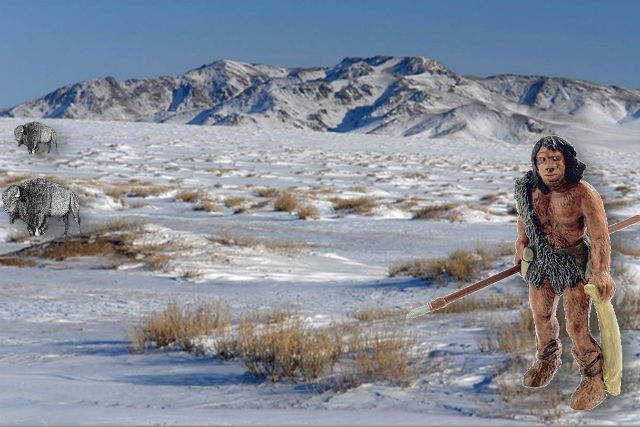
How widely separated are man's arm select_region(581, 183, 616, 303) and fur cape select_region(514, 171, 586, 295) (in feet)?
0.23

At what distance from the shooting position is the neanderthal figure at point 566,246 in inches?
81.3

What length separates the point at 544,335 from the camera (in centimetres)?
229

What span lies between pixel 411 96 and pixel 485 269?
583 ft

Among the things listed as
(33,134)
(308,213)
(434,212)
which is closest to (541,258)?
(308,213)

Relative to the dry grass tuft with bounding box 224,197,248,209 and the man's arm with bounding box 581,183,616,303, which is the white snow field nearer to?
the dry grass tuft with bounding box 224,197,248,209

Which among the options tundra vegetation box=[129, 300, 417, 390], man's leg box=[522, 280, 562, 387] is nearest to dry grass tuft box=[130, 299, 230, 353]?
tundra vegetation box=[129, 300, 417, 390]

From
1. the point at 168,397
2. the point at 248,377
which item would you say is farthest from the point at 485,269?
the point at 168,397

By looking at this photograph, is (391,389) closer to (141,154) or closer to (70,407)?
(70,407)

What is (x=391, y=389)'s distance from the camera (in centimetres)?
374

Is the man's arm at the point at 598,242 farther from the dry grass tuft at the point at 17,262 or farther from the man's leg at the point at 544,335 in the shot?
the dry grass tuft at the point at 17,262

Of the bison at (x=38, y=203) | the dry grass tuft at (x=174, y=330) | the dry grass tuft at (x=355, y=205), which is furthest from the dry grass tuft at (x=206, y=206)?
the dry grass tuft at (x=174, y=330)

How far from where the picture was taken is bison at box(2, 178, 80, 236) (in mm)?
11695

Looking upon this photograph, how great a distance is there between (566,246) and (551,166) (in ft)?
0.91

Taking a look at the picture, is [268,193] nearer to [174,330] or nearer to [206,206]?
[206,206]
